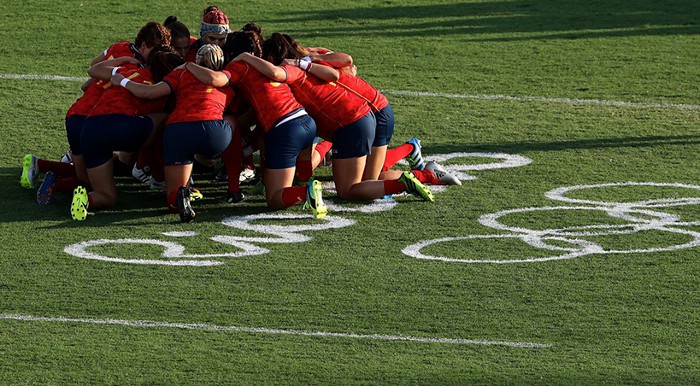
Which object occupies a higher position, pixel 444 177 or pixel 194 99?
pixel 194 99

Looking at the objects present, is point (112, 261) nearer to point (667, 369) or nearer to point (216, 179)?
point (216, 179)

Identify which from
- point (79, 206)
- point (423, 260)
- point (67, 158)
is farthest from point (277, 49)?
point (423, 260)

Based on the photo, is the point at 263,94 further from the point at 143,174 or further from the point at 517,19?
the point at 517,19

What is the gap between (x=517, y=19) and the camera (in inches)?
646

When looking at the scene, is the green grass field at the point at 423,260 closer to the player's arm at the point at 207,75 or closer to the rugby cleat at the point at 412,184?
the rugby cleat at the point at 412,184

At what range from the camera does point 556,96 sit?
12992 millimetres

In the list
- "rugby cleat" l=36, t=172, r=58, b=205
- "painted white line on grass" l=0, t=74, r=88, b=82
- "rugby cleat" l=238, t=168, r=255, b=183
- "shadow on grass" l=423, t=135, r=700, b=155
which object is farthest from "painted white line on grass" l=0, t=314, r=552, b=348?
"painted white line on grass" l=0, t=74, r=88, b=82

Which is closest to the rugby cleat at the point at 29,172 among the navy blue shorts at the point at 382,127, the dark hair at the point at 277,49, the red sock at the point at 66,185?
the red sock at the point at 66,185

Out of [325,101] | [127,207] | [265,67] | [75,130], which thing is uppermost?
[265,67]

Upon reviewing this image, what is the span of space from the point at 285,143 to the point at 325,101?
1.49 feet

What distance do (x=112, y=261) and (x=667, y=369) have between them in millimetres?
3266

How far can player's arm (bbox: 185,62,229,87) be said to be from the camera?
922cm

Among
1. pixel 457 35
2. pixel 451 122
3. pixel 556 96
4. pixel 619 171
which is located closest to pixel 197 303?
pixel 619 171

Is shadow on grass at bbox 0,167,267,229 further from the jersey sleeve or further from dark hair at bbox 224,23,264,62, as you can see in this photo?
dark hair at bbox 224,23,264,62
